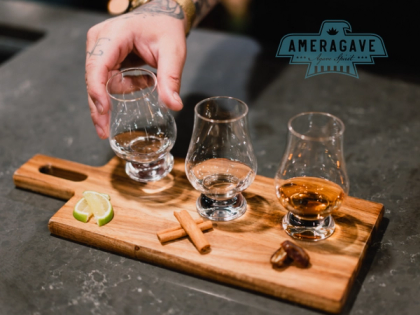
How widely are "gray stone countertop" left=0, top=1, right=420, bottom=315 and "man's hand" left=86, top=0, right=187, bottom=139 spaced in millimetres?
254

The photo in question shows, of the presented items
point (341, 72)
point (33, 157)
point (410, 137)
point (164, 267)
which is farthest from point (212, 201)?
point (341, 72)

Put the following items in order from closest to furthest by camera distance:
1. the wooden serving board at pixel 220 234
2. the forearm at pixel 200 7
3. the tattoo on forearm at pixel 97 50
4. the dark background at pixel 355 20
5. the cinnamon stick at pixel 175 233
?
the wooden serving board at pixel 220 234, the cinnamon stick at pixel 175 233, the tattoo on forearm at pixel 97 50, the forearm at pixel 200 7, the dark background at pixel 355 20

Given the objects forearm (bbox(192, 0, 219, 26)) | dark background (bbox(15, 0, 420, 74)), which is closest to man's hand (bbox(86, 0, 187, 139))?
forearm (bbox(192, 0, 219, 26))

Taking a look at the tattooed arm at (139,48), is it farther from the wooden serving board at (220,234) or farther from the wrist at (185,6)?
the wooden serving board at (220,234)

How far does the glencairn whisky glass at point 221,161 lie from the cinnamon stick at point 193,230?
56 millimetres

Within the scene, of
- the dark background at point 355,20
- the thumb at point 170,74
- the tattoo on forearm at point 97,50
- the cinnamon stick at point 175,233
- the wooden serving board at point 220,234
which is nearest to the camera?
the wooden serving board at point 220,234

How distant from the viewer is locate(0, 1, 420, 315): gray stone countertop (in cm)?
101

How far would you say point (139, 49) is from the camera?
1.49m

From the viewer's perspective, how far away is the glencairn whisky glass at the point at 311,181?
107cm

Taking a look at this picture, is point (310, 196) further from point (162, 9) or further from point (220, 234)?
point (162, 9)

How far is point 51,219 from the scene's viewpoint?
1.17 meters

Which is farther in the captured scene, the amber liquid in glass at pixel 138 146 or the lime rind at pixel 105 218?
the amber liquid in glass at pixel 138 146

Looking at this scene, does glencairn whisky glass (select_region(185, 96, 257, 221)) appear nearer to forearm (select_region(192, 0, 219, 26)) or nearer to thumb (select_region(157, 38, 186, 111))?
thumb (select_region(157, 38, 186, 111))

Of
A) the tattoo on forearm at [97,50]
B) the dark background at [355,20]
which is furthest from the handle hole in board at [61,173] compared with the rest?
the dark background at [355,20]
